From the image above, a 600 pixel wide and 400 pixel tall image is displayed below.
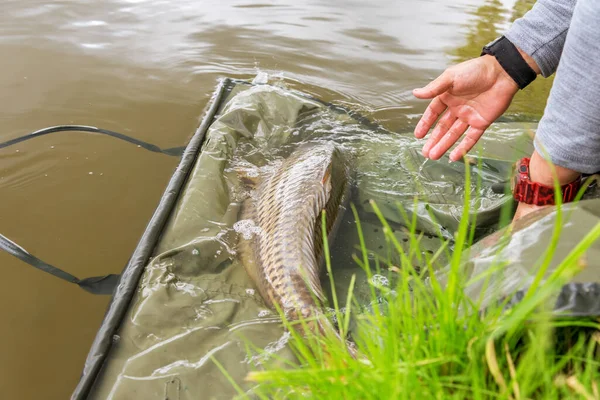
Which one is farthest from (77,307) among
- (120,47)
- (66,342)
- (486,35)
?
(486,35)

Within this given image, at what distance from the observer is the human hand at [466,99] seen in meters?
2.58

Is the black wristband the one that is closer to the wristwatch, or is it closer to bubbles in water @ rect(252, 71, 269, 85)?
the wristwatch

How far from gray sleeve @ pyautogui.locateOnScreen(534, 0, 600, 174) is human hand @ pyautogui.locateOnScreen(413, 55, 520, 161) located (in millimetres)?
563

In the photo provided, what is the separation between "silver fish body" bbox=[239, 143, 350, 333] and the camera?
7.40 ft

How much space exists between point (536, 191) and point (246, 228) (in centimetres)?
139

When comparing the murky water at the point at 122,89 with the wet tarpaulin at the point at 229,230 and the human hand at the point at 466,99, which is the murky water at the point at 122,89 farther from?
the human hand at the point at 466,99

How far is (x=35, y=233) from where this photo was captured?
2.74m

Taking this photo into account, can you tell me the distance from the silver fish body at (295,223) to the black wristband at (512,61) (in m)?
1.04

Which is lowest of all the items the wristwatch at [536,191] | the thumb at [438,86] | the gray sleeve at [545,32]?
the wristwatch at [536,191]

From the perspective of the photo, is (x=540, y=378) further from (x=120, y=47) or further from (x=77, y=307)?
(x=120, y=47)

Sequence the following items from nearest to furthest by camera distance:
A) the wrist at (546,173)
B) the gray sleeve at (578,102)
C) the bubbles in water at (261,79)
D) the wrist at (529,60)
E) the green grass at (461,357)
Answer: the green grass at (461,357) < the gray sleeve at (578,102) < the wrist at (546,173) < the wrist at (529,60) < the bubbles in water at (261,79)

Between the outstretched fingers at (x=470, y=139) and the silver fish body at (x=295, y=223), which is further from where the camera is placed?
the outstretched fingers at (x=470, y=139)

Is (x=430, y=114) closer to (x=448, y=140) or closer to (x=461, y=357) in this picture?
(x=448, y=140)

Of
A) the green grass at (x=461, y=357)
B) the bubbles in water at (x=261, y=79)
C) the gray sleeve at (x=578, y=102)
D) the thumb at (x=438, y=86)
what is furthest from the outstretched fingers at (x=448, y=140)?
the bubbles in water at (x=261, y=79)
